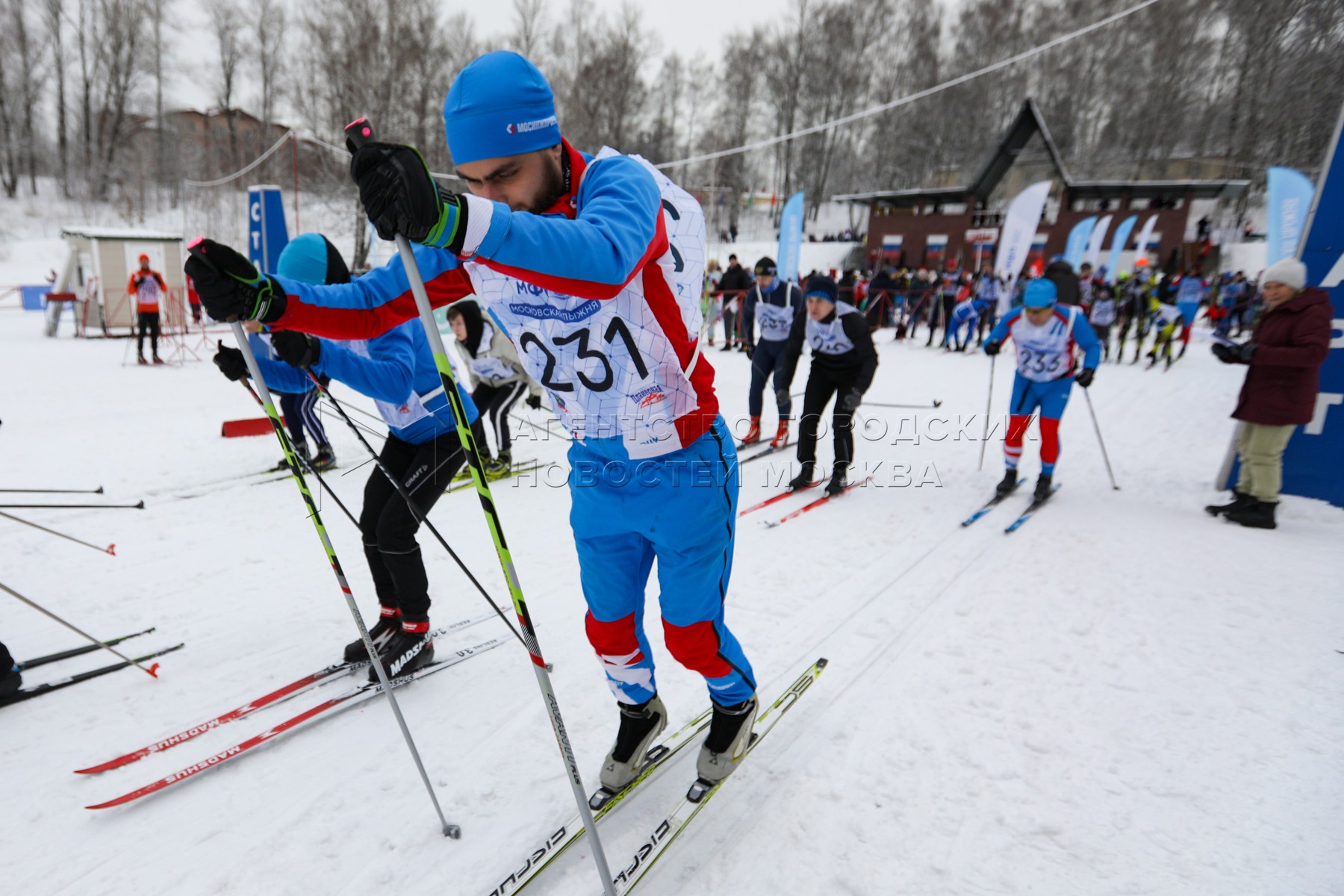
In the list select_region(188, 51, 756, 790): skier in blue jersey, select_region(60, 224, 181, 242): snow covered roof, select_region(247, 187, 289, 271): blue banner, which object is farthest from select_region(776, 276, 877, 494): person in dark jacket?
select_region(60, 224, 181, 242): snow covered roof

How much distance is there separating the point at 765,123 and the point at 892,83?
833cm

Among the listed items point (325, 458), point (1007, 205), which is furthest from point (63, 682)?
point (1007, 205)

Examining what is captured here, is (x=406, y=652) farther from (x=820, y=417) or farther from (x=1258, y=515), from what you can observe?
(x=1258, y=515)

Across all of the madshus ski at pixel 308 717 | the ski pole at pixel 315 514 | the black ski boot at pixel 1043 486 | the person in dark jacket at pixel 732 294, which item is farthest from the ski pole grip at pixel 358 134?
the person in dark jacket at pixel 732 294

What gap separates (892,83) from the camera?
4166 centimetres

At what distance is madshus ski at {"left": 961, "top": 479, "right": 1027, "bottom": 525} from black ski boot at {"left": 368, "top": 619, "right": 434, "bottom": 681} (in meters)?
4.14

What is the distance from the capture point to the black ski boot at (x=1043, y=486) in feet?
19.0

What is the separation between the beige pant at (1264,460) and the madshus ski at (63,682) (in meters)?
7.47

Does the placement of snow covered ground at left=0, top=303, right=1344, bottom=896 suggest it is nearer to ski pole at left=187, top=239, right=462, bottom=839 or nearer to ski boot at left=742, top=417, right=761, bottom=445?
ski pole at left=187, top=239, right=462, bottom=839

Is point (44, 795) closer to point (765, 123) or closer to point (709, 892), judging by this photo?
point (709, 892)

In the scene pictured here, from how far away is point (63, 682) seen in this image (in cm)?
290

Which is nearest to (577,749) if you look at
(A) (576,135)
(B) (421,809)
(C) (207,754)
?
(B) (421,809)

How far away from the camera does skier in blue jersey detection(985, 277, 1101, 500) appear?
A: 5625 millimetres

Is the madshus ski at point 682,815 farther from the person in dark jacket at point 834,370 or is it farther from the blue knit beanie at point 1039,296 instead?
the blue knit beanie at point 1039,296
